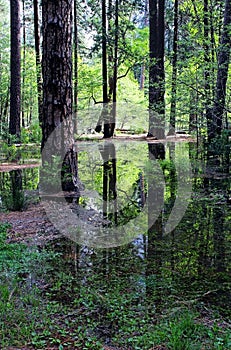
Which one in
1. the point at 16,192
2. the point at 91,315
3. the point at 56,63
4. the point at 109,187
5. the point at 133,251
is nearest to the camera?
the point at 91,315

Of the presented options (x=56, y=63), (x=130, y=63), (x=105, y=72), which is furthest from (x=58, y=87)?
(x=130, y=63)

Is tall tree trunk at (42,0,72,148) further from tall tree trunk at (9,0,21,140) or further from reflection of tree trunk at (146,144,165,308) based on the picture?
tall tree trunk at (9,0,21,140)

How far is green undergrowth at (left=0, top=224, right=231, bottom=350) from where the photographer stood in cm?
195

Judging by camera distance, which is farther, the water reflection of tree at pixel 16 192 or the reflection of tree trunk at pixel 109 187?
the water reflection of tree at pixel 16 192

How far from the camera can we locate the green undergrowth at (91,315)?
1953 mm

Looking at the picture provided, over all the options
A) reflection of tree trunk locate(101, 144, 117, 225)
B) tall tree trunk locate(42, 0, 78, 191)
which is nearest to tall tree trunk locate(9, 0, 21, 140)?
reflection of tree trunk locate(101, 144, 117, 225)

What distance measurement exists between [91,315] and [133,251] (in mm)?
1179

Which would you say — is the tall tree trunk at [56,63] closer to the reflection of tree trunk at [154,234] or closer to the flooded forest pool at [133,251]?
the flooded forest pool at [133,251]

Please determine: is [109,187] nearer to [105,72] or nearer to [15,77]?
[15,77]

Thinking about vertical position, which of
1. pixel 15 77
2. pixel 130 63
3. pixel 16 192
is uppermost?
pixel 130 63

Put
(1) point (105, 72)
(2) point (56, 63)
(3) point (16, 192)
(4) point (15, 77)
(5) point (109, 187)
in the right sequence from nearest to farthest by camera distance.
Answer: (2) point (56, 63)
(3) point (16, 192)
(5) point (109, 187)
(4) point (15, 77)
(1) point (105, 72)

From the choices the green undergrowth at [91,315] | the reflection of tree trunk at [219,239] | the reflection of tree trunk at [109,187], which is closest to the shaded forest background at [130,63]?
the reflection of tree trunk at [109,187]

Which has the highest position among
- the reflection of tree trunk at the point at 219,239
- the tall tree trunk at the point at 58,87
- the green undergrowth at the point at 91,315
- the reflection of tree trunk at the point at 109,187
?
the tall tree trunk at the point at 58,87

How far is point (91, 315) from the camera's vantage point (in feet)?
7.39
